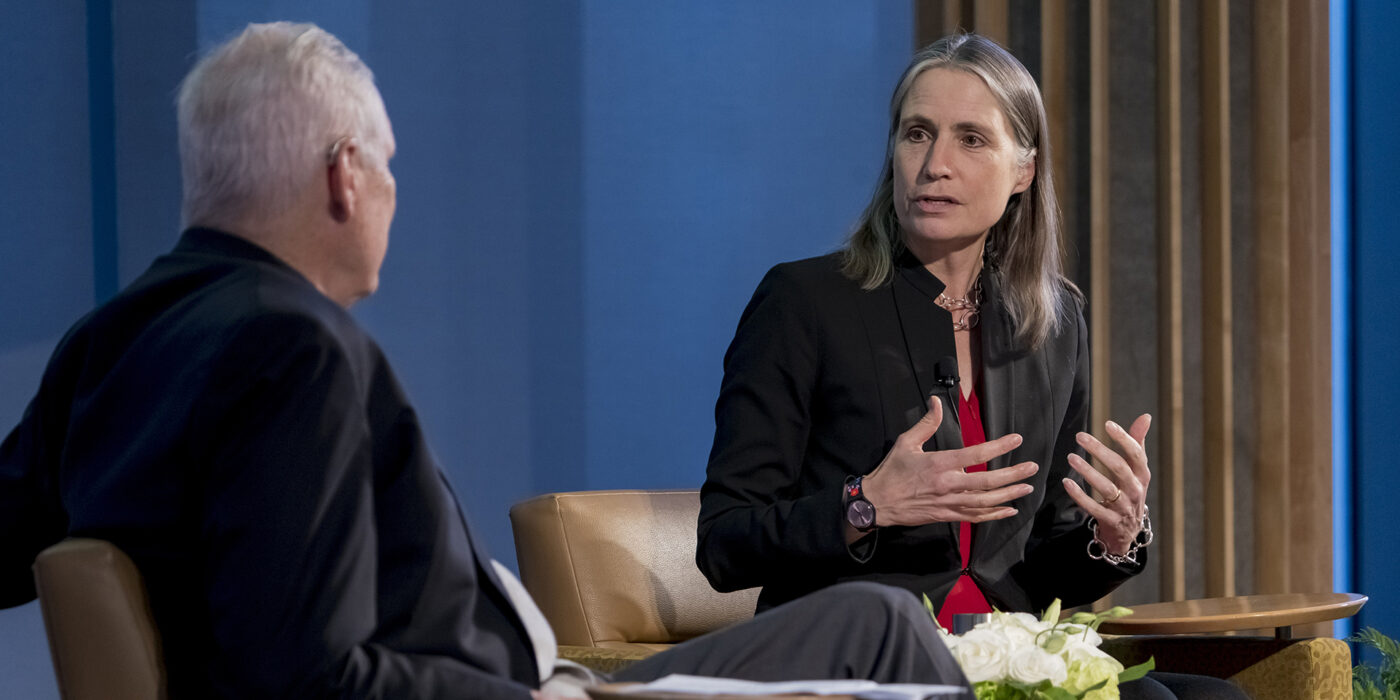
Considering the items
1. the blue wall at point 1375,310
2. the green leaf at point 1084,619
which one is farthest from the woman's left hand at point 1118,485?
the blue wall at point 1375,310

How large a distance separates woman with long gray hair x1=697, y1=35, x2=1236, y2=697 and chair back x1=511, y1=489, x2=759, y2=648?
1.43 ft

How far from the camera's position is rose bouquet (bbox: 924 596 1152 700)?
164cm

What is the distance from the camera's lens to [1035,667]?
1637mm

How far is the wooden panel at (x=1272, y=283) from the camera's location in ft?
13.4

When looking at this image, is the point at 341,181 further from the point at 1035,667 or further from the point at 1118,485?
the point at 1118,485

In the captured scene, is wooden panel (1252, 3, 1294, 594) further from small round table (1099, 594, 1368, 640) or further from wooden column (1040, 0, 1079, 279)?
small round table (1099, 594, 1368, 640)

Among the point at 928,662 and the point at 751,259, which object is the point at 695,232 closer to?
the point at 751,259

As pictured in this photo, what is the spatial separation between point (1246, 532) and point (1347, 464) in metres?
0.50

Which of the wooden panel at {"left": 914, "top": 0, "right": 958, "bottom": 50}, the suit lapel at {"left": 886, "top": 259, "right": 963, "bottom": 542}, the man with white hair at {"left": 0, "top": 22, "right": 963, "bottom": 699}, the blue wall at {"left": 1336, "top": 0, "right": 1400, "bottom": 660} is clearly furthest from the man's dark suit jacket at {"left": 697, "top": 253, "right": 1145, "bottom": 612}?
the blue wall at {"left": 1336, "top": 0, "right": 1400, "bottom": 660}

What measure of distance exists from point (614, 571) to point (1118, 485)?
96cm

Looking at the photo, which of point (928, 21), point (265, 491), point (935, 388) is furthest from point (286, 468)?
point (928, 21)

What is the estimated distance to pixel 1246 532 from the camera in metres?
4.21

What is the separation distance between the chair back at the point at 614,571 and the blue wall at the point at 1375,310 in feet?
8.32

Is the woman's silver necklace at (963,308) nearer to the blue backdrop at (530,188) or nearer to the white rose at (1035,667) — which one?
the white rose at (1035,667)
